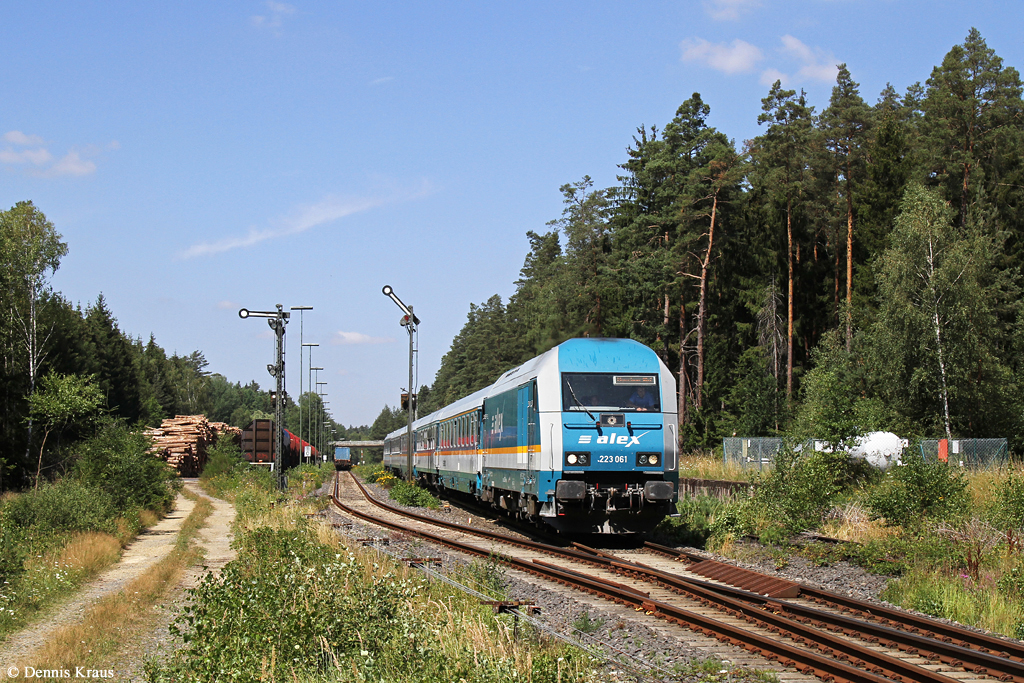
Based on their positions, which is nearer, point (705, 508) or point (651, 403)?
point (651, 403)

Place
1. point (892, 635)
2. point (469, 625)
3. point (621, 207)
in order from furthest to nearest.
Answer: point (621, 207) < point (892, 635) < point (469, 625)

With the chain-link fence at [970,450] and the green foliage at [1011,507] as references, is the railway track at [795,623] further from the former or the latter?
the chain-link fence at [970,450]

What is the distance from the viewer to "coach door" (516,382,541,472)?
1552cm

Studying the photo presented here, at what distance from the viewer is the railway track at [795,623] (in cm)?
719

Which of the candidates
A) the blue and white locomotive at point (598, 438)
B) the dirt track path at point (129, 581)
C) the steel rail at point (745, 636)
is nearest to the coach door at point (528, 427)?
the blue and white locomotive at point (598, 438)

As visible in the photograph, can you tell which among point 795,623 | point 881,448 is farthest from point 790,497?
point 881,448

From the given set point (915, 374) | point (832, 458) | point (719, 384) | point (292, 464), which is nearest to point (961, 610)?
point (832, 458)

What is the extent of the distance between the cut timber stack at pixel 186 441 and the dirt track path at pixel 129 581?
90.4ft

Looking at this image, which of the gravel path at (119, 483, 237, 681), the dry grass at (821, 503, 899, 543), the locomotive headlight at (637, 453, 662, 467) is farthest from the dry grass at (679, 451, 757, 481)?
the gravel path at (119, 483, 237, 681)

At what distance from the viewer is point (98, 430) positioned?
1161 inches

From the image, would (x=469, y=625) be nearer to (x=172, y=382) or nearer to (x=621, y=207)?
(x=621, y=207)

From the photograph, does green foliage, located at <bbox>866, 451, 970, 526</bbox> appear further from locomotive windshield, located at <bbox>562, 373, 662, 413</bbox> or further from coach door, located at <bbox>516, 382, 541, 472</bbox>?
coach door, located at <bbox>516, 382, 541, 472</bbox>

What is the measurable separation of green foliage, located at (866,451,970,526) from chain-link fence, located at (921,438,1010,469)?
10632mm

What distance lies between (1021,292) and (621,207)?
2338 centimetres
